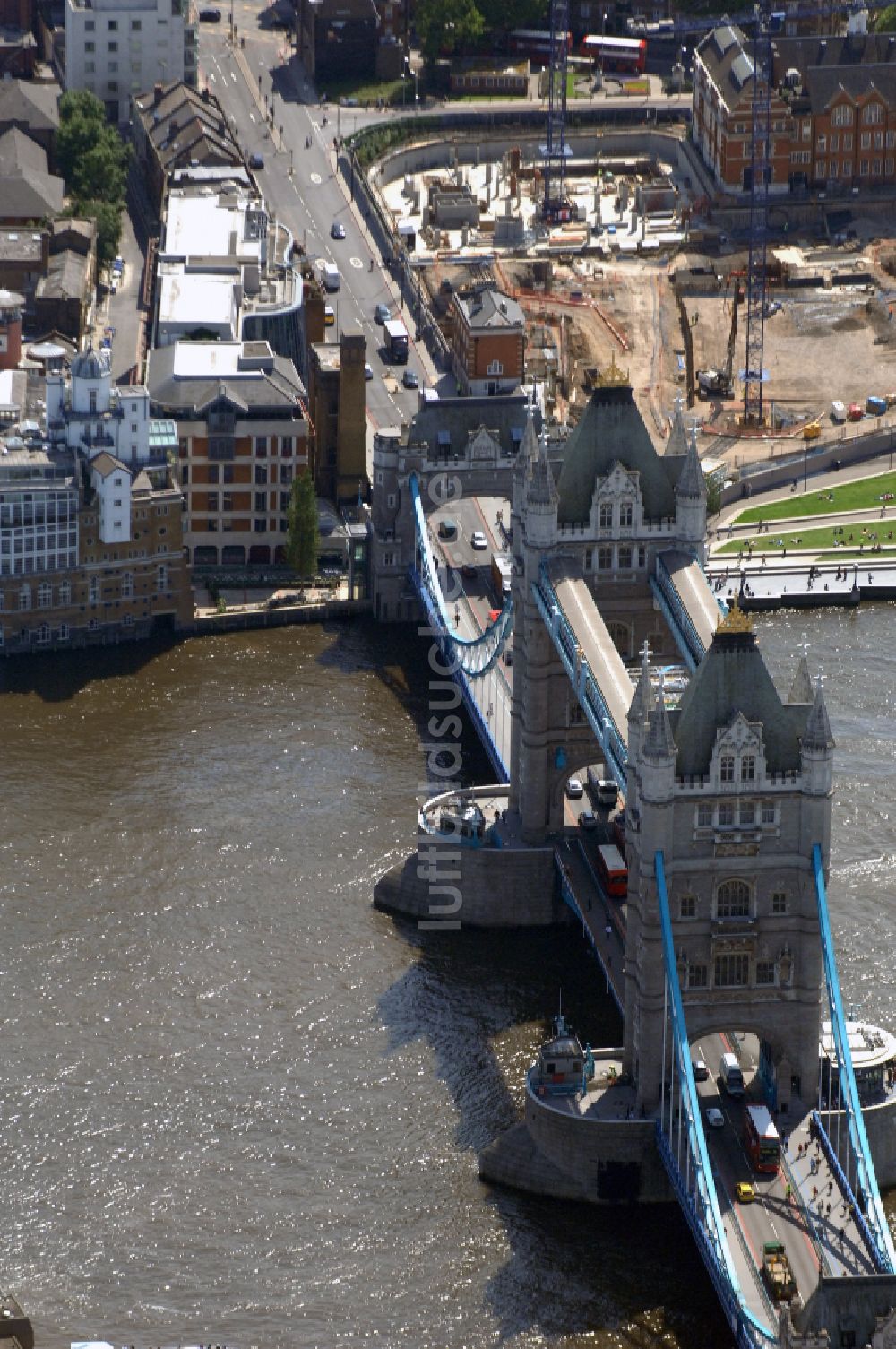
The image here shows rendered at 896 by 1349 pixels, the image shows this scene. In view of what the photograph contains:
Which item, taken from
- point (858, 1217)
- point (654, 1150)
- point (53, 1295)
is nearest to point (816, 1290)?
point (858, 1217)

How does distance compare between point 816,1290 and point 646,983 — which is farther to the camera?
point 646,983

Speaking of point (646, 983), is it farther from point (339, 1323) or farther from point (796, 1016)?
point (339, 1323)

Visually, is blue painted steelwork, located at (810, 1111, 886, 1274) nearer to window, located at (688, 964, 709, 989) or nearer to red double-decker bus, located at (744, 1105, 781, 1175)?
red double-decker bus, located at (744, 1105, 781, 1175)

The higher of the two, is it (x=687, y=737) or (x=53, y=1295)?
(x=687, y=737)

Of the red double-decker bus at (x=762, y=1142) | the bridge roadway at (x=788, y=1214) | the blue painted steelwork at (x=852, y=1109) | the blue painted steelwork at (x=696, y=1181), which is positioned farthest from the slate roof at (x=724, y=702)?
the bridge roadway at (x=788, y=1214)

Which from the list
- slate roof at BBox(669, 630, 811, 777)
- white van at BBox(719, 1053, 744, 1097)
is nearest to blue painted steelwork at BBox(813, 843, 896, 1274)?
white van at BBox(719, 1053, 744, 1097)

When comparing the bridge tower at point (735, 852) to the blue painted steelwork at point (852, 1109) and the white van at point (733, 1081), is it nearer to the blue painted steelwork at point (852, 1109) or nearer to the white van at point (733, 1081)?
the blue painted steelwork at point (852, 1109)
